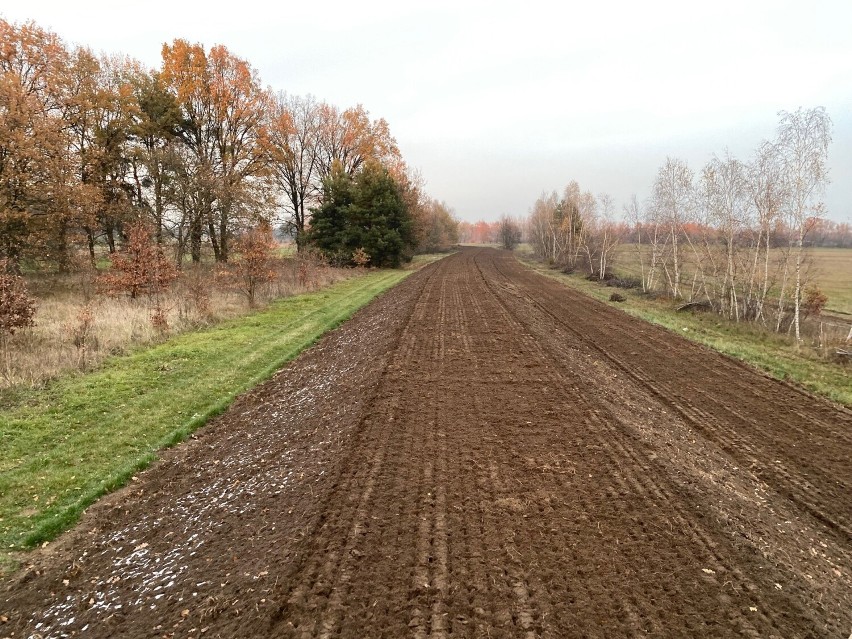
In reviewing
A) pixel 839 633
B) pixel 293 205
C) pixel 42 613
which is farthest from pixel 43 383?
pixel 293 205

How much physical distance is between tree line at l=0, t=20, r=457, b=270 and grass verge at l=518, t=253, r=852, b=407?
18.3m

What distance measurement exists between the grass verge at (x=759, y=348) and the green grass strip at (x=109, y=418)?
11672 millimetres

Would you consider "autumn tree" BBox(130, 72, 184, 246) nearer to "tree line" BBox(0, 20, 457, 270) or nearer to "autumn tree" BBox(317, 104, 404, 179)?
"tree line" BBox(0, 20, 457, 270)

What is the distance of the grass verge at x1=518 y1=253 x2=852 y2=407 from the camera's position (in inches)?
368

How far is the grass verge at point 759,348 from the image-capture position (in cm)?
935

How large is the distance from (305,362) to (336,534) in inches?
265

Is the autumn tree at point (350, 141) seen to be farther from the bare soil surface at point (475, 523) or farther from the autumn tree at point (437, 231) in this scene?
the bare soil surface at point (475, 523)

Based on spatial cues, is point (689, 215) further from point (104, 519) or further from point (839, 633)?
point (104, 519)

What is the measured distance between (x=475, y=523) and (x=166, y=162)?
24803mm

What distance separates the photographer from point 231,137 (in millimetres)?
31922

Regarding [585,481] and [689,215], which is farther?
[689,215]

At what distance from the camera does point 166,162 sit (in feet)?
72.5

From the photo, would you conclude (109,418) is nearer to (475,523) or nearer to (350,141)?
(475,523)

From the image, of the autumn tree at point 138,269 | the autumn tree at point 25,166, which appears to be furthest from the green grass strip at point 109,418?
the autumn tree at point 25,166
